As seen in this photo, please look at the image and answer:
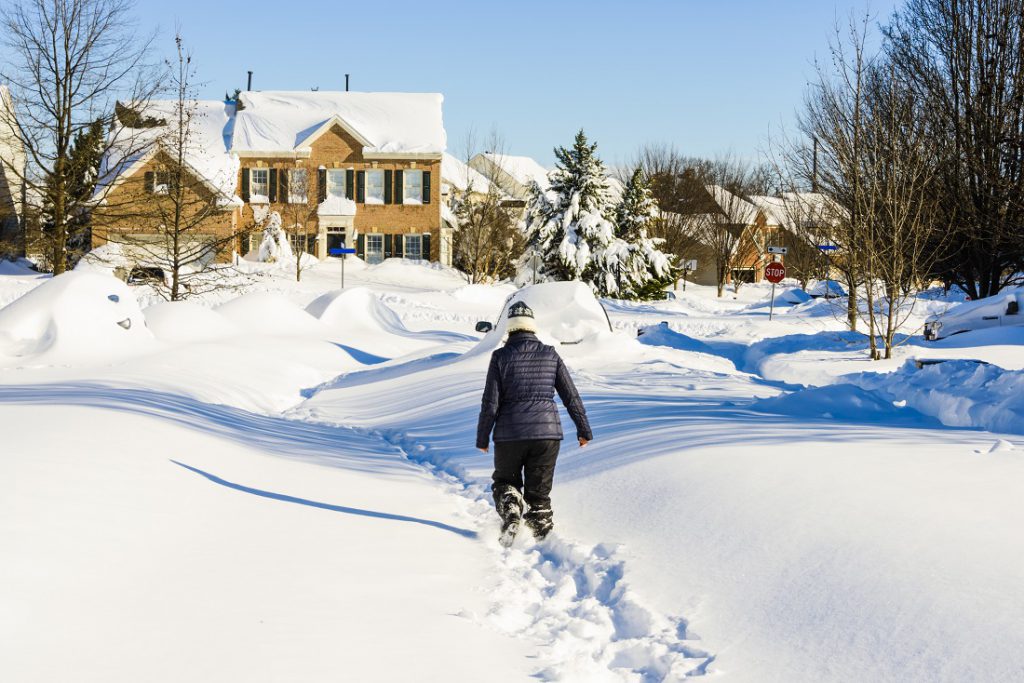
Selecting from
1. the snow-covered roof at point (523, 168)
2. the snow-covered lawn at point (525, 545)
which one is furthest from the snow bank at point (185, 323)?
the snow-covered roof at point (523, 168)

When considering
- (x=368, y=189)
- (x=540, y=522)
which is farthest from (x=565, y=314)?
(x=368, y=189)

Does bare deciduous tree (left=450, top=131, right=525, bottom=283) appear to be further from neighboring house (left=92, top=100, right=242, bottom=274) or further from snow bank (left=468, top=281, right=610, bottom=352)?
snow bank (left=468, top=281, right=610, bottom=352)

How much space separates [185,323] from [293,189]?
31.1 m

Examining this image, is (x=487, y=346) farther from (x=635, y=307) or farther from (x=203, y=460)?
(x=635, y=307)

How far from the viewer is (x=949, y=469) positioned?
19.9 ft

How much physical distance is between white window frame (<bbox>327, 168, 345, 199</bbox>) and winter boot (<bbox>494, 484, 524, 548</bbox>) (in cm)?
4701

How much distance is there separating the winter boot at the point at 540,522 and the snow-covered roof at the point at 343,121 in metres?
46.5

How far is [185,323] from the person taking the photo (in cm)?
2062

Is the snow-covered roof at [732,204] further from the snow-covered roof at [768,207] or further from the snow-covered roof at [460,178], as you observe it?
the snow-covered roof at [460,178]

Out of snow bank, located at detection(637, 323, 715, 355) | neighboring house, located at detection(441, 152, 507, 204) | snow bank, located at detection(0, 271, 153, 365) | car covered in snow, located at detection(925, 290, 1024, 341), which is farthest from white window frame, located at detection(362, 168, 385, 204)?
car covered in snow, located at detection(925, 290, 1024, 341)

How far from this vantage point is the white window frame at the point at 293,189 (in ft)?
165

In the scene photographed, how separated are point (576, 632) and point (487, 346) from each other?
11.8m

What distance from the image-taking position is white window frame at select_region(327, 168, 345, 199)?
51.6 m

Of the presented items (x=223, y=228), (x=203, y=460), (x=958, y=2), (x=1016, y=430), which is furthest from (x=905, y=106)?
(x=223, y=228)
